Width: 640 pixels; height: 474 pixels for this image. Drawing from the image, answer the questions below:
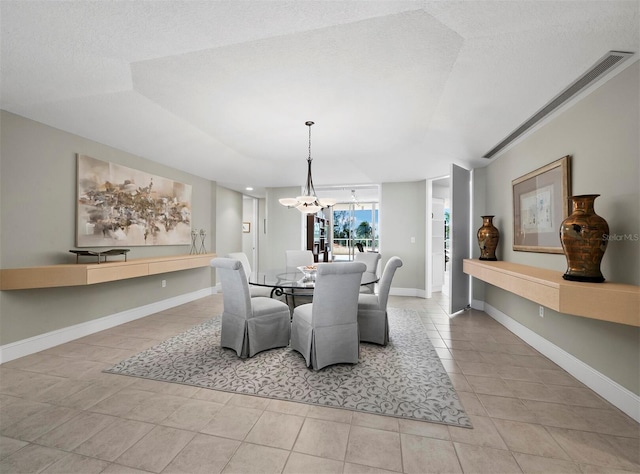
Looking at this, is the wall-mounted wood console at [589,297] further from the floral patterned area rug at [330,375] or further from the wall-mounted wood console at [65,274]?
the wall-mounted wood console at [65,274]

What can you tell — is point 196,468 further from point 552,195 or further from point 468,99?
point 552,195

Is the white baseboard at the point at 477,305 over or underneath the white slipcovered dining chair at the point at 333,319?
underneath

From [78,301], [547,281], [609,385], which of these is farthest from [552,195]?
[78,301]

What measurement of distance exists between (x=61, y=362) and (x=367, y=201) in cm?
761

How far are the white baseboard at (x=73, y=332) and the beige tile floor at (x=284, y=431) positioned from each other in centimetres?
28

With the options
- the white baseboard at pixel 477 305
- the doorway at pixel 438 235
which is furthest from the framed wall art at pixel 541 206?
the doorway at pixel 438 235

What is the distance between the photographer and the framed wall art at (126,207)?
11.0 feet

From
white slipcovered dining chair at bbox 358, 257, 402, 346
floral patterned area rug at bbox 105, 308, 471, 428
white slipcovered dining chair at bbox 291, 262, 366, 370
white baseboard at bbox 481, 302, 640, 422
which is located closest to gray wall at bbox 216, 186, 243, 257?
floral patterned area rug at bbox 105, 308, 471, 428

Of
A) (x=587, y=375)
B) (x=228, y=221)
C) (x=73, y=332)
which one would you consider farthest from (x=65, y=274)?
(x=587, y=375)

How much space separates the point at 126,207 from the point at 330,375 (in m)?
3.55

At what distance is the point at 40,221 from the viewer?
9.61 ft

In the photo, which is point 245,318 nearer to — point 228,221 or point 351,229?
point 228,221

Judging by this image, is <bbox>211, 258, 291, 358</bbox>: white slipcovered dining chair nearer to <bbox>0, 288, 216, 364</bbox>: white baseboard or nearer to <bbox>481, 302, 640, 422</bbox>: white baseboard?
<bbox>0, 288, 216, 364</bbox>: white baseboard

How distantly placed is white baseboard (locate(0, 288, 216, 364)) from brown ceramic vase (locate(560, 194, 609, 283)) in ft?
16.2
